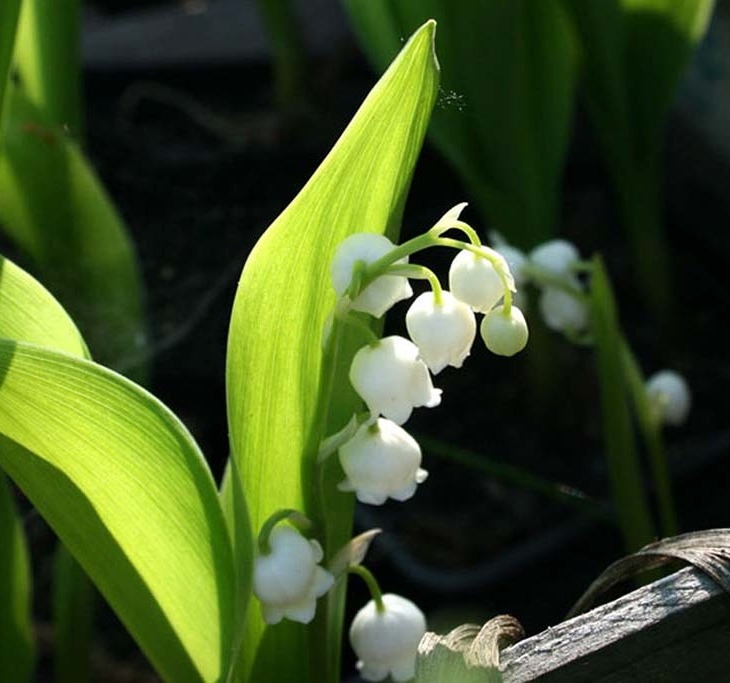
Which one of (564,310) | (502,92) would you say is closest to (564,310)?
(564,310)

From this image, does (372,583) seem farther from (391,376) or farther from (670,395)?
(670,395)

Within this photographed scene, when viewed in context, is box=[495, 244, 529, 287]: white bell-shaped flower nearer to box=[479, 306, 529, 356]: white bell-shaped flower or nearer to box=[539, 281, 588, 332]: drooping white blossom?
box=[539, 281, 588, 332]: drooping white blossom

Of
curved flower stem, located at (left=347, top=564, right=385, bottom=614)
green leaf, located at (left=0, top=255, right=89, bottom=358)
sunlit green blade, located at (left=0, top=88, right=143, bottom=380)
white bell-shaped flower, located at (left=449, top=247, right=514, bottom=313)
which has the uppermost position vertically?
sunlit green blade, located at (left=0, top=88, right=143, bottom=380)

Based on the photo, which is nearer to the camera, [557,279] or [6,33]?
[6,33]

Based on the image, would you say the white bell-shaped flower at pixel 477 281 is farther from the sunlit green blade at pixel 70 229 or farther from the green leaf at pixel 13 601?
the sunlit green blade at pixel 70 229

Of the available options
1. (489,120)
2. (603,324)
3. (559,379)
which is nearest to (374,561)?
(559,379)

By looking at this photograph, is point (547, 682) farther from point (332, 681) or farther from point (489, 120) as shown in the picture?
point (489, 120)

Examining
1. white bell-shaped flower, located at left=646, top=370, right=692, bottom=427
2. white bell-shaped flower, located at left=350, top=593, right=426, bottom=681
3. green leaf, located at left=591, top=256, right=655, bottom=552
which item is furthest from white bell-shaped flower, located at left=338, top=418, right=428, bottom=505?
white bell-shaped flower, located at left=646, top=370, right=692, bottom=427
